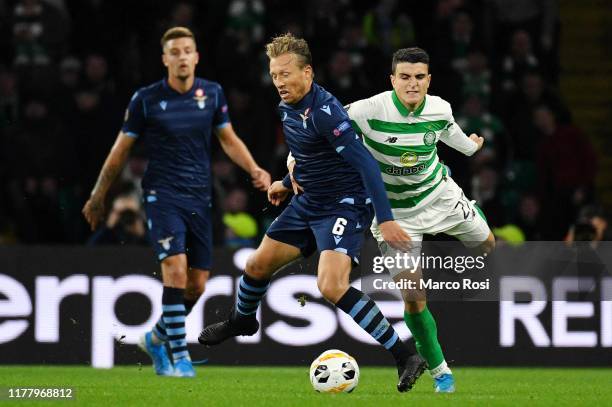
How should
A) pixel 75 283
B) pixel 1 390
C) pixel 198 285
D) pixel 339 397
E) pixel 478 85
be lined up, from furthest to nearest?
1. pixel 478 85
2. pixel 75 283
3. pixel 198 285
4. pixel 1 390
5. pixel 339 397

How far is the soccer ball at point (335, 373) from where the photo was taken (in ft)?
29.4

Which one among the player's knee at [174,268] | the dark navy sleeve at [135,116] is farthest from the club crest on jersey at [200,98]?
the player's knee at [174,268]

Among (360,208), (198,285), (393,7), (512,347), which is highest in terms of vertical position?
(393,7)

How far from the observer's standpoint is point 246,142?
14219mm

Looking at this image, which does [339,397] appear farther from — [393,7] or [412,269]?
[393,7]

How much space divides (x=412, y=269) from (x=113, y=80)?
6.76 metres

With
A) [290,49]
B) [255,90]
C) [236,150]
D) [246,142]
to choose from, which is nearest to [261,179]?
[236,150]

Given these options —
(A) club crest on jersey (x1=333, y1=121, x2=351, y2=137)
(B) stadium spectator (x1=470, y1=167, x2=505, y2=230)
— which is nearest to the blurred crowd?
(B) stadium spectator (x1=470, y1=167, x2=505, y2=230)

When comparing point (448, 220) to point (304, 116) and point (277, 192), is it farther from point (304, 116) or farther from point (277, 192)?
point (304, 116)

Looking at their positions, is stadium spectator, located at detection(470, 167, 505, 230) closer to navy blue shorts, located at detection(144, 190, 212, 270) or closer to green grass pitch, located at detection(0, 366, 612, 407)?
green grass pitch, located at detection(0, 366, 612, 407)

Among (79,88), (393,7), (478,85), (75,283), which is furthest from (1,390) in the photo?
(393,7)

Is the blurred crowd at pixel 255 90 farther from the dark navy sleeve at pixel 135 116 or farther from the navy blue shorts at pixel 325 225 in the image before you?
the navy blue shorts at pixel 325 225

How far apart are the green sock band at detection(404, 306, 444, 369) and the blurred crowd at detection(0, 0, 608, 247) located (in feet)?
13.2

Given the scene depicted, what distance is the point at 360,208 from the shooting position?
9062mm
